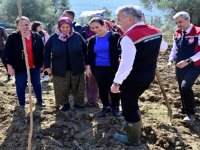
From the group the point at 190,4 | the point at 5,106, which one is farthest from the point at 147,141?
the point at 190,4

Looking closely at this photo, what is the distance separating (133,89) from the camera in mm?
4266

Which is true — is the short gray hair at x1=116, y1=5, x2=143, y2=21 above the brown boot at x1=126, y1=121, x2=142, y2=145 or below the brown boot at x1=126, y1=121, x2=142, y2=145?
above

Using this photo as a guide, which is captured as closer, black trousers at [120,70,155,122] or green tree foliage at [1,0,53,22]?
black trousers at [120,70,155,122]

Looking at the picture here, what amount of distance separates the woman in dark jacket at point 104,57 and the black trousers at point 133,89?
3.67 feet

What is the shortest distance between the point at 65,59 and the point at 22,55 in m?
0.72

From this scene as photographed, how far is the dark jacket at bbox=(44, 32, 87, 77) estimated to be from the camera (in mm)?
5574

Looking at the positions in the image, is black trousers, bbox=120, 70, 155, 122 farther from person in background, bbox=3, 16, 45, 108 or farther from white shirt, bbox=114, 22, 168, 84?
person in background, bbox=3, 16, 45, 108

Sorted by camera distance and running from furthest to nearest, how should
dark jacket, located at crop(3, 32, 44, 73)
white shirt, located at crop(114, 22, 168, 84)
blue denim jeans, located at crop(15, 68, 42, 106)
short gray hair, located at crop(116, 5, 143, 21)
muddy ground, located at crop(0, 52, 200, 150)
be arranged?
blue denim jeans, located at crop(15, 68, 42, 106), dark jacket, located at crop(3, 32, 44, 73), muddy ground, located at crop(0, 52, 200, 150), short gray hair, located at crop(116, 5, 143, 21), white shirt, located at crop(114, 22, 168, 84)

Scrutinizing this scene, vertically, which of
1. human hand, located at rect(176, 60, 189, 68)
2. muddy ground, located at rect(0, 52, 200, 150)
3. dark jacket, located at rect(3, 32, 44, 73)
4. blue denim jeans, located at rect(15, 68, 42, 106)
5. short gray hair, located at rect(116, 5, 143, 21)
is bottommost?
muddy ground, located at rect(0, 52, 200, 150)

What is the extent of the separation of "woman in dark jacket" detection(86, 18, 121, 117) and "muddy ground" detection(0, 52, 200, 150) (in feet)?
0.97

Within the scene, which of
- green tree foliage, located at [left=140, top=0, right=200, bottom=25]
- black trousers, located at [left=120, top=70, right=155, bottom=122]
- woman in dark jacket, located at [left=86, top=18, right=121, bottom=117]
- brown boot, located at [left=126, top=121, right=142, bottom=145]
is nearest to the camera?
black trousers, located at [left=120, top=70, right=155, bottom=122]

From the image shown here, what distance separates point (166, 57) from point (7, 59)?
9072 millimetres

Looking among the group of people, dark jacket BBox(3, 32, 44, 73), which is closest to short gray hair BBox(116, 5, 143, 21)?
the group of people

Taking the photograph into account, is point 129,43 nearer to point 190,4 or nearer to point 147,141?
point 147,141
